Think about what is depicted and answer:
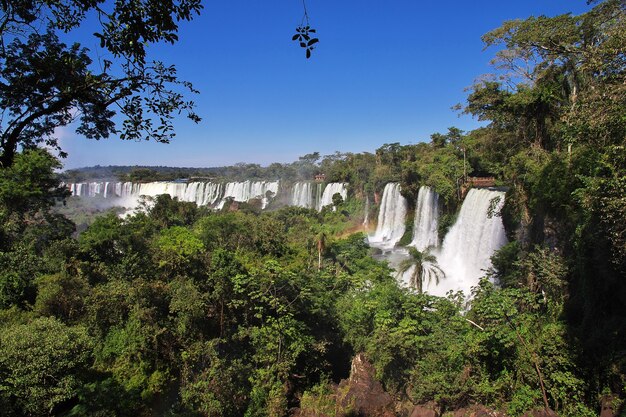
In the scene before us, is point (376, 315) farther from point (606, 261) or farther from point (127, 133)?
point (127, 133)

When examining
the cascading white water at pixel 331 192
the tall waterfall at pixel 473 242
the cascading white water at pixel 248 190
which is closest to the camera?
the tall waterfall at pixel 473 242

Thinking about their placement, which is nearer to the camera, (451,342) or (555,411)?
(555,411)

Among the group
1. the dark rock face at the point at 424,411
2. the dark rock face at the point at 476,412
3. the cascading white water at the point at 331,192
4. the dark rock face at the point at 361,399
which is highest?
the cascading white water at the point at 331,192

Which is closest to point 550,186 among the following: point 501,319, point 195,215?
point 501,319

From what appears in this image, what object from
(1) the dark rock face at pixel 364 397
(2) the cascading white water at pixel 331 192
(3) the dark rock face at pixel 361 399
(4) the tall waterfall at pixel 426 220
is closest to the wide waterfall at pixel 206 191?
(2) the cascading white water at pixel 331 192

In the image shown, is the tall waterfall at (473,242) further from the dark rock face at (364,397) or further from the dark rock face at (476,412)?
the dark rock face at (476,412)

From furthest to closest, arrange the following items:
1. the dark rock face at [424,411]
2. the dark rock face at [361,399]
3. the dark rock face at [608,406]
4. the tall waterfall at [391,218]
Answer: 1. the tall waterfall at [391,218]
2. the dark rock face at [361,399]
3. the dark rock face at [424,411]
4. the dark rock face at [608,406]
